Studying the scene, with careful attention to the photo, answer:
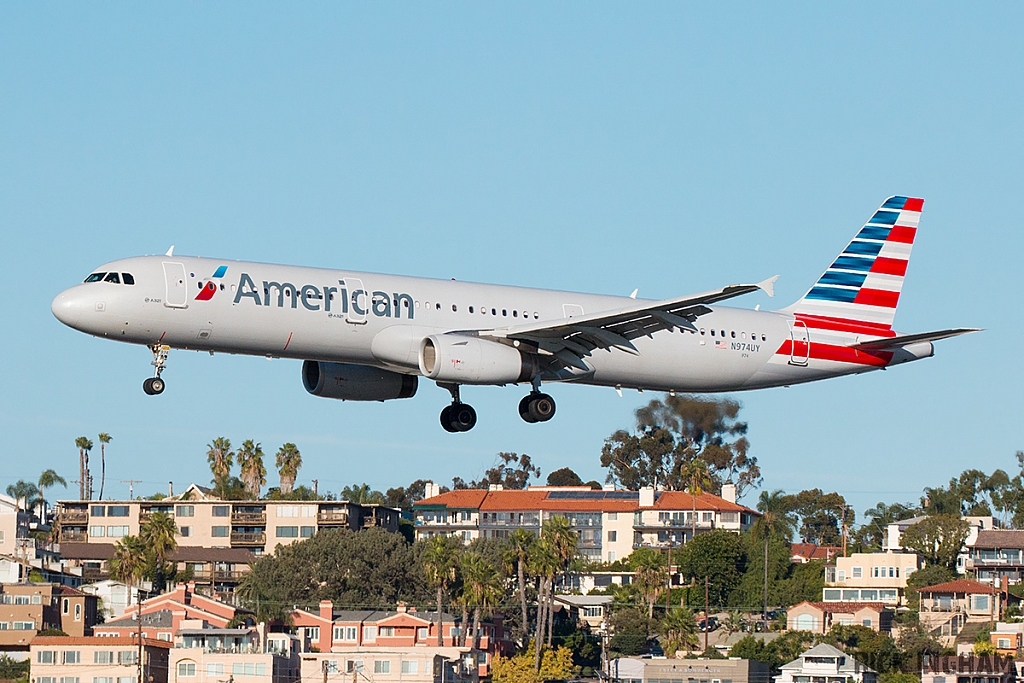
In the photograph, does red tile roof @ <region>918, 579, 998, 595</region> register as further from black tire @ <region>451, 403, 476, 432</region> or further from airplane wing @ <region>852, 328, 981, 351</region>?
black tire @ <region>451, 403, 476, 432</region>

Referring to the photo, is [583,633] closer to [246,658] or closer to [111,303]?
[246,658]

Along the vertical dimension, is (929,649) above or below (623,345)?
below

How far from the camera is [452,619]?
111688mm

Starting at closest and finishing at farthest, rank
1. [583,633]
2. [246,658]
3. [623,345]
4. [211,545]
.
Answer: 1. [623,345]
2. [246,658]
3. [583,633]
4. [211,545]

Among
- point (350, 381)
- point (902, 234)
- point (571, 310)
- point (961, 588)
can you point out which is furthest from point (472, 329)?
point (961, 588)

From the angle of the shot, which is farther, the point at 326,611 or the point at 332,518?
the point at 332,518

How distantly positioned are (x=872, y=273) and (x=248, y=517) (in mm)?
90542

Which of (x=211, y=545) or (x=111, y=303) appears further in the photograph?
(x=211, y=545)

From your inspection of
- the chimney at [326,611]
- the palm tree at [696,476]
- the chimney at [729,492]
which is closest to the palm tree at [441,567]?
the chimney at [326,611]

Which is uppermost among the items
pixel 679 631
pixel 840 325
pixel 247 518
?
pixel 840 325

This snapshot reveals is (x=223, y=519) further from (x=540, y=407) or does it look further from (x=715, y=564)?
(x=540, y=407)

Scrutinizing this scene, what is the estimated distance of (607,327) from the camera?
47.2m

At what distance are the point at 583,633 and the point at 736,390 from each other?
220 ft

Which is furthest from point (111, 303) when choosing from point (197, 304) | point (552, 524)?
point (552, 524)
